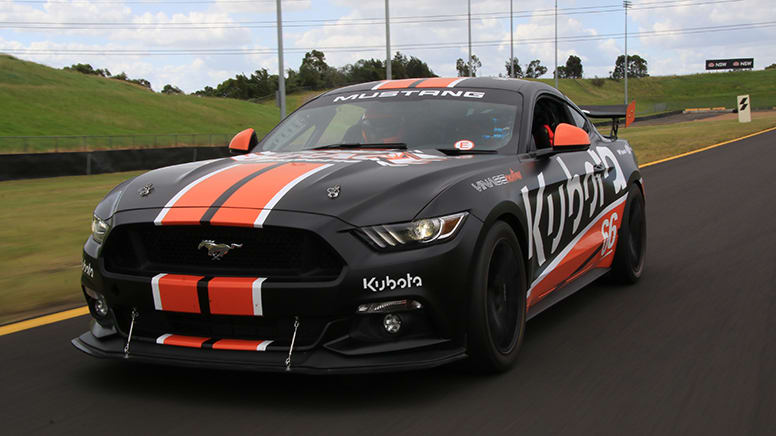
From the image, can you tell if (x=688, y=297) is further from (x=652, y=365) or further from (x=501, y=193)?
(x=501, y=193)

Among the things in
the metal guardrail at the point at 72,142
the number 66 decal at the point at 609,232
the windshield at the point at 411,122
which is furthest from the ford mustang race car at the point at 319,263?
the metal guardrail at the point at 72,142

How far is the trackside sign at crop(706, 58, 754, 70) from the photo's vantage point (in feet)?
572

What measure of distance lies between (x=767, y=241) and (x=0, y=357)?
678 cm

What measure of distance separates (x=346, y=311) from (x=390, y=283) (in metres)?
0.21

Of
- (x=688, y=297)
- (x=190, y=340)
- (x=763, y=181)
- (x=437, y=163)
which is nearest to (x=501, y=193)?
(x=437, y=163)

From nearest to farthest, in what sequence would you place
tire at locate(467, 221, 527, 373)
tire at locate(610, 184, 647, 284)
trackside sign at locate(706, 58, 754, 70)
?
A: tire at locate(467, 221, 527, 373) → tire at locate(610, 184, 647, 284) → trackside sign at locate(706, 58, 754, 70)

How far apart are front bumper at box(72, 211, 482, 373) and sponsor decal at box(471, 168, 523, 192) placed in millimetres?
310

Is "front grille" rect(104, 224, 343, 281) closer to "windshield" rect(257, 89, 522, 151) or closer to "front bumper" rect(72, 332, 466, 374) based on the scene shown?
"front bumper" rect(72, 332, 466, 374)

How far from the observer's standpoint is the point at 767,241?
8352 mm

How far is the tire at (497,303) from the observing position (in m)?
3.91

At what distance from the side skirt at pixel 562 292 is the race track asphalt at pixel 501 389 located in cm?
19

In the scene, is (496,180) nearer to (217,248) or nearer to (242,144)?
(217,248)

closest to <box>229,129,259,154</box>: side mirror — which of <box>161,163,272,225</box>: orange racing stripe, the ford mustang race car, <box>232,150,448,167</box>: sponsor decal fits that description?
<box>232,150,448,167</box>: sponsor decal

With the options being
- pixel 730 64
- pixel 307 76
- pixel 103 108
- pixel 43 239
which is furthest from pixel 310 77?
pixel 43 239
